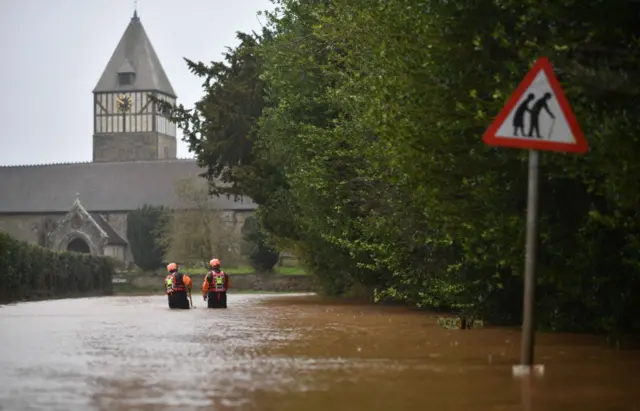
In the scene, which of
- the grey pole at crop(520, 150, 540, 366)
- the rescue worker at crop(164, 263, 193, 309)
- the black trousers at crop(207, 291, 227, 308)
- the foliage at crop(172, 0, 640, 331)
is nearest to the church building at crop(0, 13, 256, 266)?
the black trousers at crop(207, 291, 227, 308)

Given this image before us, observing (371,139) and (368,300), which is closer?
(371,139)

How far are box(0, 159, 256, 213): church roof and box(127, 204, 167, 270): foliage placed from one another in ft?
26.6

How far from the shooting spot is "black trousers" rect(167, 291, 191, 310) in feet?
109

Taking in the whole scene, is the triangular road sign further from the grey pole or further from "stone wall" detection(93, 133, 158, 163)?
"stone wall" detection(93, 133, 158, 163)

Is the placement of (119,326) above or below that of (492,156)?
below

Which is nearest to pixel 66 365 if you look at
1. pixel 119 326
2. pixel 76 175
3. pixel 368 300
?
pixel 119 326

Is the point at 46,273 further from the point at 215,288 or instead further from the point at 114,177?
the point at 114,177

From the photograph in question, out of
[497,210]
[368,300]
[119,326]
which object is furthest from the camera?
[368,300]

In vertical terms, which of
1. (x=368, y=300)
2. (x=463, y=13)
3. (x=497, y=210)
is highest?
(x=463, y=13)

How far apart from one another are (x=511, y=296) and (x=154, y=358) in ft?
29.3

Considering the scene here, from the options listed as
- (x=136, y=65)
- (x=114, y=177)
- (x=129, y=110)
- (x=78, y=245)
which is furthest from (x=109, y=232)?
(x=136, y=65)

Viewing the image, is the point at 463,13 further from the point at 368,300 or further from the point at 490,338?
the point at 368,300

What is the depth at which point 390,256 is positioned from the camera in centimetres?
2361

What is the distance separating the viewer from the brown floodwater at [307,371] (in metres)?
9.29
